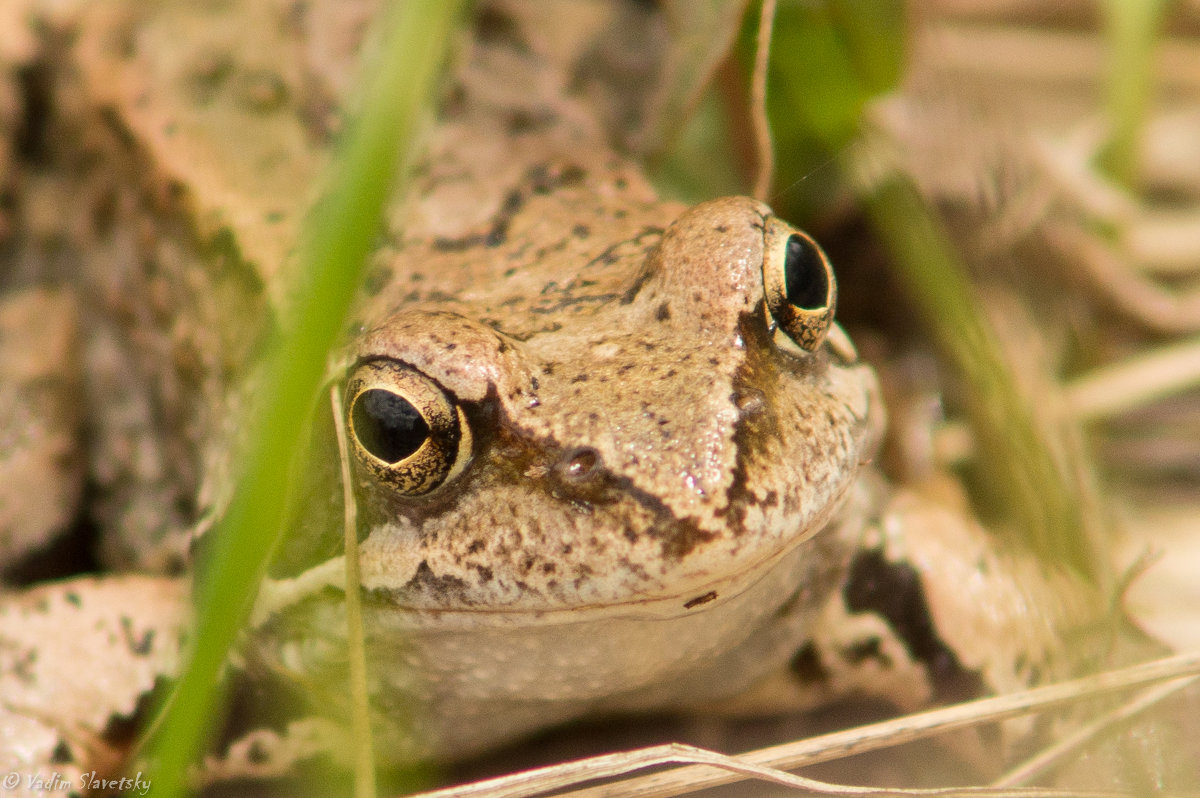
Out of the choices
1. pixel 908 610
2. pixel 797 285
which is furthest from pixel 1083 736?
pixel 797 285

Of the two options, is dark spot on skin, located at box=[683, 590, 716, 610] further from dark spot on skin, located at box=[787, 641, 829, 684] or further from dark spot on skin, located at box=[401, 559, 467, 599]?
dark spot on skin, located at box=[787, 641, 829, 684]

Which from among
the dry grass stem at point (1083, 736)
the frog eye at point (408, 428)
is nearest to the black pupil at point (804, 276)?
the frog eye at point (408, 428)

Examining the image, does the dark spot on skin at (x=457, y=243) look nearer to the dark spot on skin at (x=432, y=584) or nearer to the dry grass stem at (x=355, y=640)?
the dry grass stem at (x=355, y=640)

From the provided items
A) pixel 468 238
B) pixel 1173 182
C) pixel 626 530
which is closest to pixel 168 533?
pixel 468 238

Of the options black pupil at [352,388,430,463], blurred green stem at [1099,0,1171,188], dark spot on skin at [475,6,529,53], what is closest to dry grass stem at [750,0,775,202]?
dark spot on skin at [475,6,529,53]

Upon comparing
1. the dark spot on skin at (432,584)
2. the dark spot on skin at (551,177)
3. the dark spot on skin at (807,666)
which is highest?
the dark spot on skin at (551,177)
